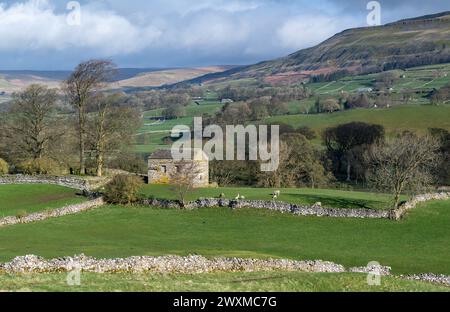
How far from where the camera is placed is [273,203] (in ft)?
153

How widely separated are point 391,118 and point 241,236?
8919 cm

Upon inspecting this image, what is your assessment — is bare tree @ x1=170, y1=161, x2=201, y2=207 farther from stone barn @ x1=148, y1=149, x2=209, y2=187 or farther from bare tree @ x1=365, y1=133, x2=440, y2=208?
bare tree @ x1=365, y1=133, x2=440, y2=208

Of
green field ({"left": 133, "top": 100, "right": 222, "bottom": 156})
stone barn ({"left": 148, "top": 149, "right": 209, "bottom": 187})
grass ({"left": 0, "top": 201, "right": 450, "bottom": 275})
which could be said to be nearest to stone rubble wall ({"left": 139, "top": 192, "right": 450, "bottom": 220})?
grass ({"left": 0, "top": 201, "right": 450, "bottom": 275})

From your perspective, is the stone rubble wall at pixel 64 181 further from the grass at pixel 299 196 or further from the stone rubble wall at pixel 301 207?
the stone rubble wall at pixel 301 207

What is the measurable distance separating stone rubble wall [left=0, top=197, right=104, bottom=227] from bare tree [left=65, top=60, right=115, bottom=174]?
16.0 meters

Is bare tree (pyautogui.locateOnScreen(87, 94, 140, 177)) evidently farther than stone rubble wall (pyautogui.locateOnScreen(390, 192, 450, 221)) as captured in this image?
Yes

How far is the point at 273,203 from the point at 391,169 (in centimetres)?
1114

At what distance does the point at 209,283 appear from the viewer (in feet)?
67.6

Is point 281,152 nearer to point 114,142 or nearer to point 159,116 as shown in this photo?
point 114,142

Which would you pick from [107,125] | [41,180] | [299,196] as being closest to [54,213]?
[41,180]

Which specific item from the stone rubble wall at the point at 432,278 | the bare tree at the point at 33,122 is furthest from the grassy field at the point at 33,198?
Result: the stone rubble wall at the point at 432,278

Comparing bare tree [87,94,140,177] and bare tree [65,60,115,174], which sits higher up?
bare tree [65,60,115,174]

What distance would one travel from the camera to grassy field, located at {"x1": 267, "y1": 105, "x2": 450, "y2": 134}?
369ft
